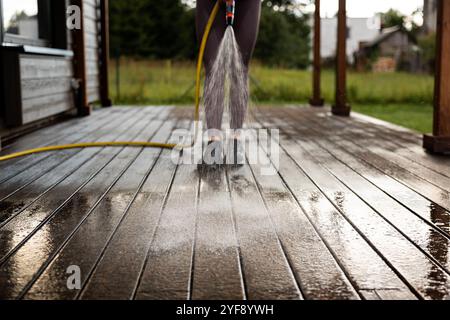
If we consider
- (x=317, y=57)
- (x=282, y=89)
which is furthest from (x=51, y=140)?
(x=282, y=89)

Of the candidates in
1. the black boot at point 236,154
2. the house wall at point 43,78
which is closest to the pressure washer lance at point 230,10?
the black boot at point 236,154

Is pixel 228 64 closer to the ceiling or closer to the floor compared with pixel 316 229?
closer to the ceiling

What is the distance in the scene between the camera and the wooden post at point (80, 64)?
517 cm

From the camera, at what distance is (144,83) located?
9273mm

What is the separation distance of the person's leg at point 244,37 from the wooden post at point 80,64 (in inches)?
108

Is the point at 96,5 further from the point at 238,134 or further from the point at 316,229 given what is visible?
the point at 316,229

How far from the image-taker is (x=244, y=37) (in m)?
2.79

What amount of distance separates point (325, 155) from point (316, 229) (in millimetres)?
1432

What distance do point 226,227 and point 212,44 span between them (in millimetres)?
1365

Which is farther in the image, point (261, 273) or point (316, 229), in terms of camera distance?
point (316, 229)

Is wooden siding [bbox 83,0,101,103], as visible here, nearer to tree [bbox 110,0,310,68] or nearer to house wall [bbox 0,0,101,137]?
house wall [bbox 0,0,101,137]

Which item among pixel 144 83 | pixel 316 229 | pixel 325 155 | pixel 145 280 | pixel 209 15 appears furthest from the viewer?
pixel 144 83

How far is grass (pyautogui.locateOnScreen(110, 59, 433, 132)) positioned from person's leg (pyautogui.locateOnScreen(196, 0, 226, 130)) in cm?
415
